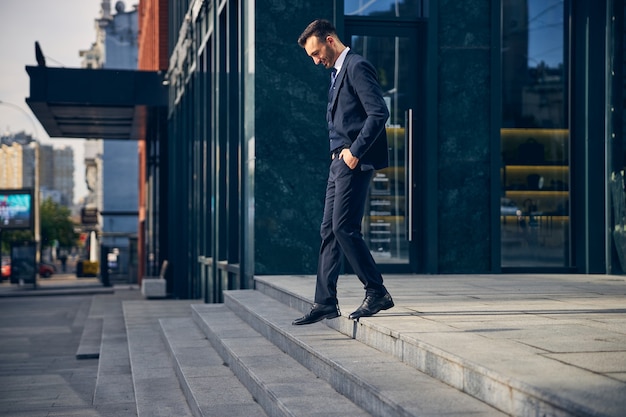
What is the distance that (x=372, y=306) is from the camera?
6.03 m

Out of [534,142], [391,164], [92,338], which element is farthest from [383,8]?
[92,338]

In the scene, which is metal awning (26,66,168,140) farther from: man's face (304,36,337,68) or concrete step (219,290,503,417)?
man's face (304,36,337,68)

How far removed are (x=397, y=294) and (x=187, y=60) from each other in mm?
13811

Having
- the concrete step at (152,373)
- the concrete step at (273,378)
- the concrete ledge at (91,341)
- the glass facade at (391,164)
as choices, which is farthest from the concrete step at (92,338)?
the glass facade at (391,164)

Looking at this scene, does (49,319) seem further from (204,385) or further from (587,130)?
(204,385)

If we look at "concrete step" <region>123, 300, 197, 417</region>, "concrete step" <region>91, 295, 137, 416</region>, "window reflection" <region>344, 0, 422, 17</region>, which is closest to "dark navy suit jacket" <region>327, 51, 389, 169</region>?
"concrete step" <region>123, 300, 197, 417</region>

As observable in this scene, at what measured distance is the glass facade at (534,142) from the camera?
11.5 meters

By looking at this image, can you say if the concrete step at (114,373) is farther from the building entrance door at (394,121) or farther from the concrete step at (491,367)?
the building entrance door at (394,121)

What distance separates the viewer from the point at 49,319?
1975cm

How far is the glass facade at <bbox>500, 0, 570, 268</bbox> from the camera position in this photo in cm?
1148

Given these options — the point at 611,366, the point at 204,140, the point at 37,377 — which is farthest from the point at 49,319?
the point at 611,366

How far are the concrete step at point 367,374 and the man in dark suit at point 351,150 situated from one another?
0.41m

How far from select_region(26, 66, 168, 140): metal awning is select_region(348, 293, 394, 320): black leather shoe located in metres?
18.1

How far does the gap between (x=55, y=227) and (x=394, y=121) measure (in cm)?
11563
